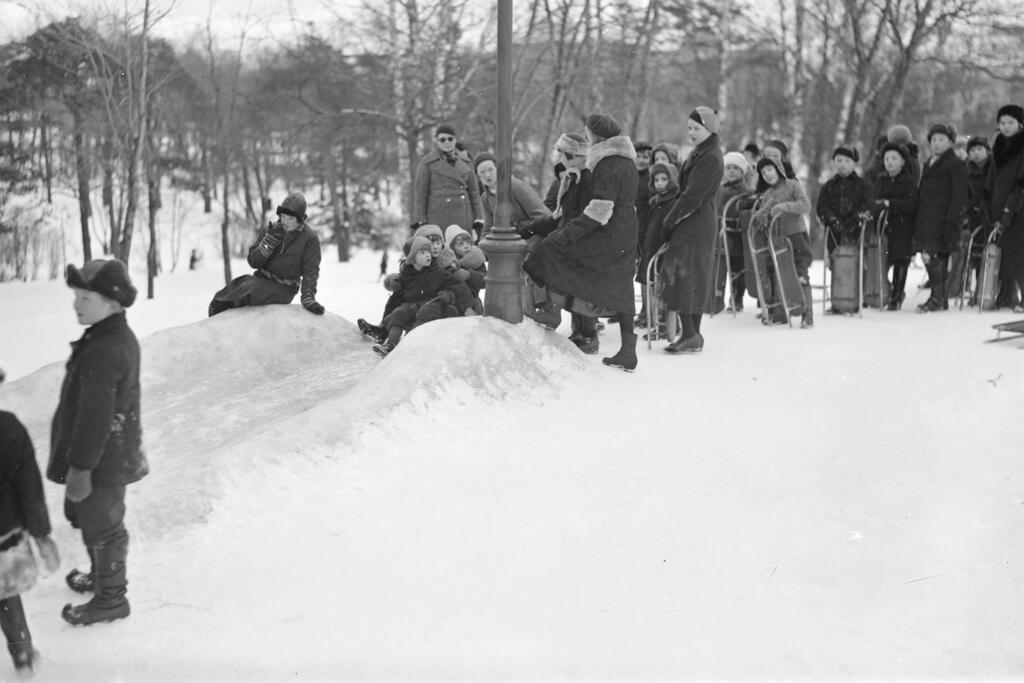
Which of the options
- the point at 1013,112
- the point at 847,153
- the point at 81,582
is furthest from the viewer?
the point at 847,153

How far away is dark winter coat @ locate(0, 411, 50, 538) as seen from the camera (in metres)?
3.11

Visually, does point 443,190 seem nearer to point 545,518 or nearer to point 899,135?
point 899,135

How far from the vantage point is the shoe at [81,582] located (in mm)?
3801

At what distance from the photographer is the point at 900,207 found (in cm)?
994

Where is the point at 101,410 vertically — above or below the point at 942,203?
below

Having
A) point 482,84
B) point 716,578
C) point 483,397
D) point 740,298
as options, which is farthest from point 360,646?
point 482,84

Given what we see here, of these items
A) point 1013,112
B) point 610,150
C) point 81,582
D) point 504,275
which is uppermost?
point 1013,112

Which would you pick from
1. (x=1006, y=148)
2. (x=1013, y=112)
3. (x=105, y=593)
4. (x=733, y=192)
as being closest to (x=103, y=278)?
(x=105, y=593)

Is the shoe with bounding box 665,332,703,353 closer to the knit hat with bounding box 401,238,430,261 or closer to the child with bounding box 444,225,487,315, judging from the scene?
the child with bounding box 444,225,487,315

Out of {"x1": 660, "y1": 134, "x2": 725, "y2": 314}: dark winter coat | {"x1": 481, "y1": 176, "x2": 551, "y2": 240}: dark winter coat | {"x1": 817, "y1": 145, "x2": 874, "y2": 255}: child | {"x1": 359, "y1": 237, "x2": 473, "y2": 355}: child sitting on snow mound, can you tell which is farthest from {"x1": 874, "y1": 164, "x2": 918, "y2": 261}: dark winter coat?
{"x1": 359, "y1": 237, "x2": 473, "y2": 355}: child sitting on snow mound

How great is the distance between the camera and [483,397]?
5914mm

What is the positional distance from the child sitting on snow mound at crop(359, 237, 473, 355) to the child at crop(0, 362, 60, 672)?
445 cm

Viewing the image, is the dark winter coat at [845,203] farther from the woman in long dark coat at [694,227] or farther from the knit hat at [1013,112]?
the woman in long dark coat at [694,227]

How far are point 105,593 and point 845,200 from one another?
8.28 meters
